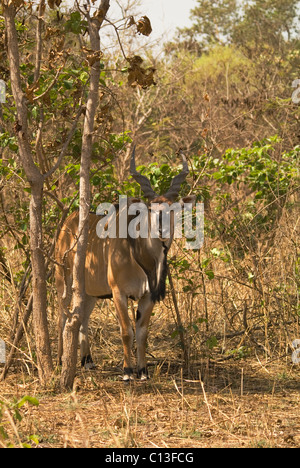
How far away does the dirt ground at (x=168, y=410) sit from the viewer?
144 inches

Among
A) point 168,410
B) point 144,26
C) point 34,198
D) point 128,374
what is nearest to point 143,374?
point 128,374

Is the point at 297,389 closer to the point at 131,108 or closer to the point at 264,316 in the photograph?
the point at 264,316

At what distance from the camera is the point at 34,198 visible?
4.73m

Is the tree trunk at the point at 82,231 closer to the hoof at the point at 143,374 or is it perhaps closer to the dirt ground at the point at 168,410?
the dirt ground at the point at 168,410

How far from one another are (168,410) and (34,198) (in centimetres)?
164

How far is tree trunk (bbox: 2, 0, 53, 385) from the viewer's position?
4.63 m

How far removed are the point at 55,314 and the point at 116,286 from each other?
1.48 metres

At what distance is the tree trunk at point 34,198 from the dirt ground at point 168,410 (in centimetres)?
25

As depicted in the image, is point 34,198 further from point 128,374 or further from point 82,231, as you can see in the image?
point 128,374

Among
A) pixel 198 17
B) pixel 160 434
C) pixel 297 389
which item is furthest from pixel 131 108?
pixel 198 17

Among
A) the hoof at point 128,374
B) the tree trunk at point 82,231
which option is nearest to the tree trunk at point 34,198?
the tree trunk at point 82,231

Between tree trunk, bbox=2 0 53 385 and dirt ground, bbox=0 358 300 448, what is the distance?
25 centimetres

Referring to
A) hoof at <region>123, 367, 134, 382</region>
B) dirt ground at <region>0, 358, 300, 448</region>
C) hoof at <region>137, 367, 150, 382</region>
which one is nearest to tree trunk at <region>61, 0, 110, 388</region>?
dirt ground at <region>0, 358, 300, 448</region>

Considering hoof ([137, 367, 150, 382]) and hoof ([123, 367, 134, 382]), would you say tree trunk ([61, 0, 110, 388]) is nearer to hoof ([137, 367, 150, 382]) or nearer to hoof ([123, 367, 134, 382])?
hoof ([123, 367, 134, 382])
